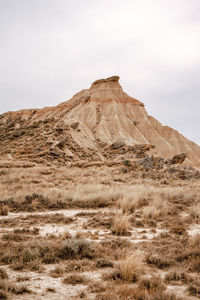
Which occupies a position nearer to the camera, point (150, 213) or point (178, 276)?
point (178, 276)

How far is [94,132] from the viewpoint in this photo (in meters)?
53.5

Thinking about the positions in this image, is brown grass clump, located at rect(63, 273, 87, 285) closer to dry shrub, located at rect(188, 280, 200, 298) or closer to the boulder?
dry shrub, located at rect(188, 280, 200, 298)

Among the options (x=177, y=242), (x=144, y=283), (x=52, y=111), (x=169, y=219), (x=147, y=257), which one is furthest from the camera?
(x=52, y=111)

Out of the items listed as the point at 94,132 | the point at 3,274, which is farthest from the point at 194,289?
the point at 94,132

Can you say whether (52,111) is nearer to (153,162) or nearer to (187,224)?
(153,162)

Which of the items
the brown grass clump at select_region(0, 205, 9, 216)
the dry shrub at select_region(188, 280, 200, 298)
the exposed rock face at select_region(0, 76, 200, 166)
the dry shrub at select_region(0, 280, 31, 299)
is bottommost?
the dry shrub at select_region(188, 280, 200, 298)

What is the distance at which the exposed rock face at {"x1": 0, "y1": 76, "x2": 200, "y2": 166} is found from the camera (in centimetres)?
3666

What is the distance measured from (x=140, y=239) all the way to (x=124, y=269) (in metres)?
2.68

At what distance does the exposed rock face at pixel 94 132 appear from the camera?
1443 inches

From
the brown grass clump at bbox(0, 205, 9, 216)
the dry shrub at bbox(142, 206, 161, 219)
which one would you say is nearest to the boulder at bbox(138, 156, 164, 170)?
the dry shrub at bbox(142, 206, 161, 219)

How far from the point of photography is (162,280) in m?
4.35

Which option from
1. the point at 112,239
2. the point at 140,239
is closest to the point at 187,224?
the point at 140,239

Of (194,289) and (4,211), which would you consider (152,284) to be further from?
(4,211)

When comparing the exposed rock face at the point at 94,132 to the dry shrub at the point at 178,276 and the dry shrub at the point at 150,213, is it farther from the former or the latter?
the dry shrub at the point at 178,276
